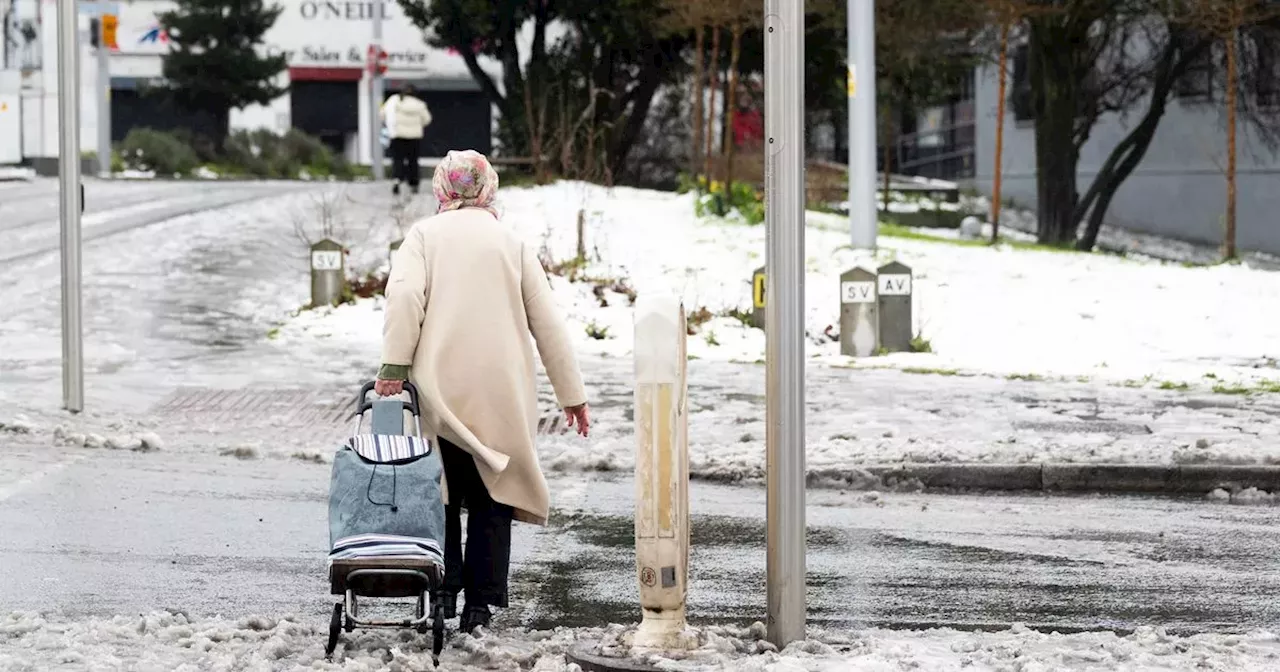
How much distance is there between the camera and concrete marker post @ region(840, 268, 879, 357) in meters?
16.2

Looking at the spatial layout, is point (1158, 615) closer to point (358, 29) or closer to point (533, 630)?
point (533, 630)

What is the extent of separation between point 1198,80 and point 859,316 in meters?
17.1

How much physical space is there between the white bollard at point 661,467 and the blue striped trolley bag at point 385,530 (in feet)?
2.26

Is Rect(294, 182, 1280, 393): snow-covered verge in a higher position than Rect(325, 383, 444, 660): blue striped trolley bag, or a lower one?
higher

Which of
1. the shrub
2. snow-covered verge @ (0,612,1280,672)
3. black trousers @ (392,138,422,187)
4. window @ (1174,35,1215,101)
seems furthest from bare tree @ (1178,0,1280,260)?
the shrub

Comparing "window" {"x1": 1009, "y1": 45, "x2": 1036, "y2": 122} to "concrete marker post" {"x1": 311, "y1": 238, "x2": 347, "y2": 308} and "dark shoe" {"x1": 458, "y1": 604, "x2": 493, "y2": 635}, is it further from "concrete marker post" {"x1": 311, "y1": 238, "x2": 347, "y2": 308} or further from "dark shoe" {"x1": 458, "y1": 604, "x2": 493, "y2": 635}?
"dark shoe" {"x1": 458, "y1": 604, "x2": 493, "y2": 635}

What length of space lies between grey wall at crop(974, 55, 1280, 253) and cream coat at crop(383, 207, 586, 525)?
2162 centimetres

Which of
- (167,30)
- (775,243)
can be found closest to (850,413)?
(775,243)

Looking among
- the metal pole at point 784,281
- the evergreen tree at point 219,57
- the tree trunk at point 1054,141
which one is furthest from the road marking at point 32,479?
the evergreen tree at point 219,57

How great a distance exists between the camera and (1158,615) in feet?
24.3

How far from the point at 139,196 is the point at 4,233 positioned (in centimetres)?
620

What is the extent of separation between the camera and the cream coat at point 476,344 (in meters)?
6.93

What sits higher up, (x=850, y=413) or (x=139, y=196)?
(x=139, y=196)

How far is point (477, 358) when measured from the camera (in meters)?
6.96
